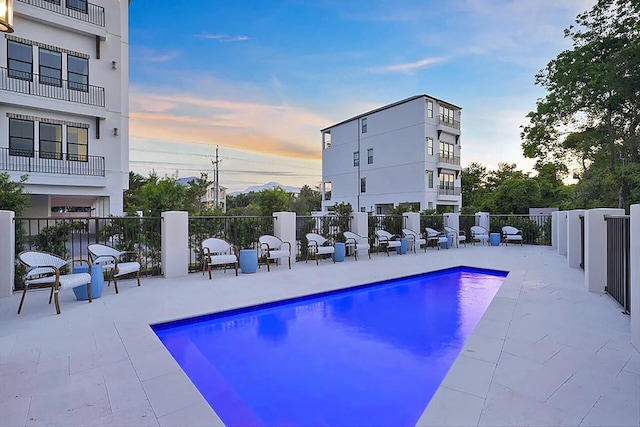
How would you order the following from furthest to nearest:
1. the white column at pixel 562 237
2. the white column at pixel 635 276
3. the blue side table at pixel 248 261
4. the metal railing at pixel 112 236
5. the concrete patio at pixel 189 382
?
the white column at pixel 562 237 < the blue side table at pixel 248 261 < the metal railing at pixel 112 236 < the white column at pixel 635 276 < the concrete patio at pixel 189 382

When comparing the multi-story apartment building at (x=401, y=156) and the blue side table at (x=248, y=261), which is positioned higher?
the multi-story apartment building at (x=401, y=156)

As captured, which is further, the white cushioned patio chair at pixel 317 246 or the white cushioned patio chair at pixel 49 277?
the white cushioned patio chair at pixel 317 246

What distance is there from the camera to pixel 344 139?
29.4 m

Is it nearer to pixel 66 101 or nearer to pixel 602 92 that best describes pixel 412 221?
pixel 602 92

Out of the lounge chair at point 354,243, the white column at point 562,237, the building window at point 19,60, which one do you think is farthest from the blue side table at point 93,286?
the white column at point 562,237

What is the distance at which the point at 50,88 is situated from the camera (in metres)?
12.8

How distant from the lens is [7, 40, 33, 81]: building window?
12172 millimetres

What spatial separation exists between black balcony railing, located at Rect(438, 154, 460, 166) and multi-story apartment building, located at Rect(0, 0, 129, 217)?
19.8 m

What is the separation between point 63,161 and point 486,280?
15038mm

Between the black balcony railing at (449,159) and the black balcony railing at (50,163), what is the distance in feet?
68.3

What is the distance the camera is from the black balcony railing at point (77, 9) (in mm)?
12510

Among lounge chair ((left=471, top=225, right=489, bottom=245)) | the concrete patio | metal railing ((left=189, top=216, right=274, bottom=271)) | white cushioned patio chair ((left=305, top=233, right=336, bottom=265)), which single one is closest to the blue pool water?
the concrete patio

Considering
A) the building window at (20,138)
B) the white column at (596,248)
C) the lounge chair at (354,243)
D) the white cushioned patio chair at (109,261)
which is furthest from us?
the building window at (20,138)

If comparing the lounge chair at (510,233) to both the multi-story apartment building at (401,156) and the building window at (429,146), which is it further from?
the building window at (429,146)
